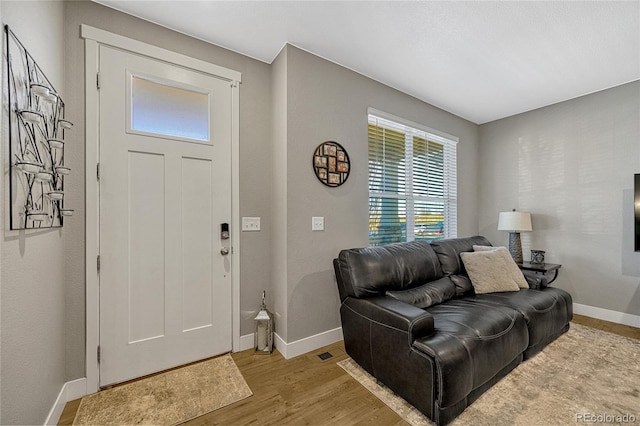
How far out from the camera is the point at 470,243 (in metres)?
3.11

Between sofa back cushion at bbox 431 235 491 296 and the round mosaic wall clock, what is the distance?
4.16 ft

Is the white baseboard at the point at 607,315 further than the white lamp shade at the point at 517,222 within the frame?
No

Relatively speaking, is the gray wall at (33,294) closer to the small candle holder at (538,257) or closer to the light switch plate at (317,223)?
the light switch plate at (317,223)

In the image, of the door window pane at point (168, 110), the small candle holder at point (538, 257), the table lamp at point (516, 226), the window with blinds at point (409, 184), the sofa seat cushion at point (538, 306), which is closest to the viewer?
the door window pane at point (168, 110)

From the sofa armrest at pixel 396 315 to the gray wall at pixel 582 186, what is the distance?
2.98m

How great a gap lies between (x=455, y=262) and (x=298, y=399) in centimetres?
200

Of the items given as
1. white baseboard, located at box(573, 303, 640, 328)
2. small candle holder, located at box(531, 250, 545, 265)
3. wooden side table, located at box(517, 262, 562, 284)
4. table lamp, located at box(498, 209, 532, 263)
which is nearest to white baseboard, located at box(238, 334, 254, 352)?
wooden side table, located at box(517, 262, 562, 284)

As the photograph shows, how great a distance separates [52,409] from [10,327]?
2.54ft

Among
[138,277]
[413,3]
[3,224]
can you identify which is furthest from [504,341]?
[3,224]

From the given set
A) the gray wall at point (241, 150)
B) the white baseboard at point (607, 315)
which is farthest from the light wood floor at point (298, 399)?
the white baseboard at point (607, 315)

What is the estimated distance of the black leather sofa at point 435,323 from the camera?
60.4 inches

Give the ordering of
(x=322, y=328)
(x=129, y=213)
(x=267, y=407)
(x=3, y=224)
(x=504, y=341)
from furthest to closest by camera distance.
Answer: (x=322, y=328)
(x=129, y=213)
(x=504, y=341)
(x=267, y=407)
(x=3, y=224)

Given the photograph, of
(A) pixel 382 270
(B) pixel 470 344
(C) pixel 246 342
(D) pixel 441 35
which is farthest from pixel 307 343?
(D) pixel 441 35

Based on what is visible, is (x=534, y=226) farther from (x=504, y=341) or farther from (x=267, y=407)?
(x=267, y=407)
